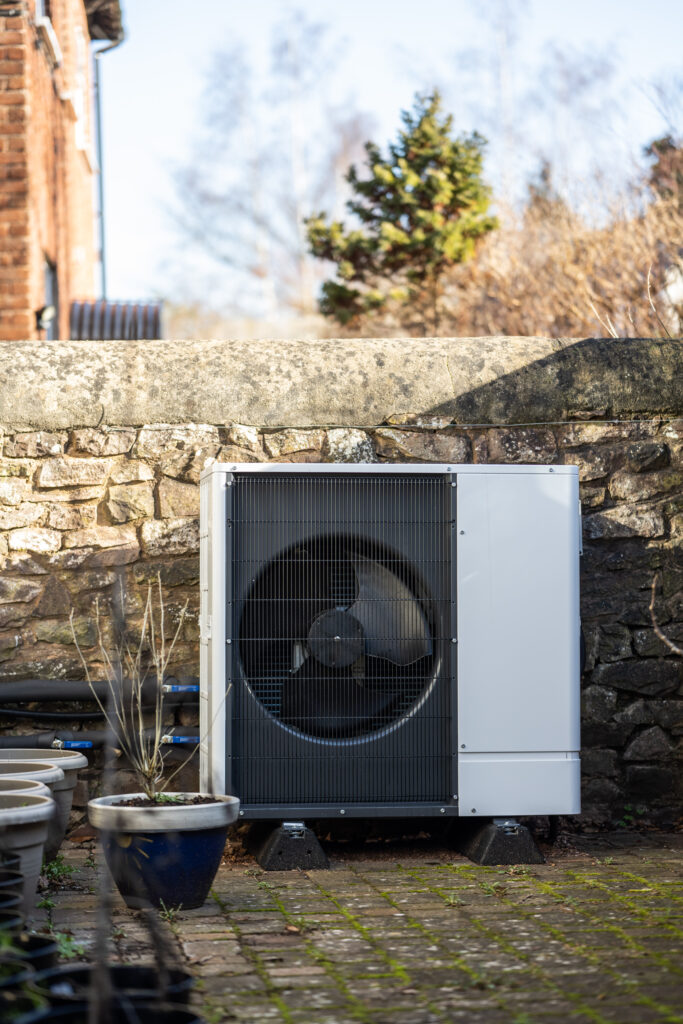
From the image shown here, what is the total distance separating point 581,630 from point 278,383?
5.01 feet

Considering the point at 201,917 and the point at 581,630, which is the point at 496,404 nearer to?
the point at 581,630

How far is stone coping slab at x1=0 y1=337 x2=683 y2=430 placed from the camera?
4430 mm

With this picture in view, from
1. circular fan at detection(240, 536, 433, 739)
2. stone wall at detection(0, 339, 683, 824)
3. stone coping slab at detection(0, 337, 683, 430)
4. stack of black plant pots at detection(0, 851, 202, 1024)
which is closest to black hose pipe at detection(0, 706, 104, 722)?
stone wall at detection(0, 339, 683, 824)

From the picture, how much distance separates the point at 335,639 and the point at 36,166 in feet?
13.8

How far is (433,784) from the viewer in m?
3.92

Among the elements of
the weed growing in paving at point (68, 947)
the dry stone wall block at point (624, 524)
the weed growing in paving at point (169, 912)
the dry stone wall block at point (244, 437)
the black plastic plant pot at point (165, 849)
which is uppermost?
the dry stone wall block at point (244, 437)

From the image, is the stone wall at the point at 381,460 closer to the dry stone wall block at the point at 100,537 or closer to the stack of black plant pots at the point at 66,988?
the dry stone wall block at the point at 100,537

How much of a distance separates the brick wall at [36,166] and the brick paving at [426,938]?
360 centimetres

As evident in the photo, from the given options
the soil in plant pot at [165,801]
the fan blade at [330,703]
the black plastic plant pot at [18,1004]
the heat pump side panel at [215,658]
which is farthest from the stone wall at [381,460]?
the black plastic plant pot at [18,1004]

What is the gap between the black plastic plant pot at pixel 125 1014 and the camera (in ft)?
6.31

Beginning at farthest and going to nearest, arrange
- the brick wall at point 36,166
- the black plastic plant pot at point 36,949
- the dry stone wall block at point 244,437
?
the brick wall at point 36,166 < the dry stone wall block at point 244,437 < the black plastic plant pot at point 36,949

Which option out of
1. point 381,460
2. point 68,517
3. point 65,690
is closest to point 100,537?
point 68,517

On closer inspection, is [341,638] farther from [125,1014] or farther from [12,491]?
[125,1014]

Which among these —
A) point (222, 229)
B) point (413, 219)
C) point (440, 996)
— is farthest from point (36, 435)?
point (222, 229)
